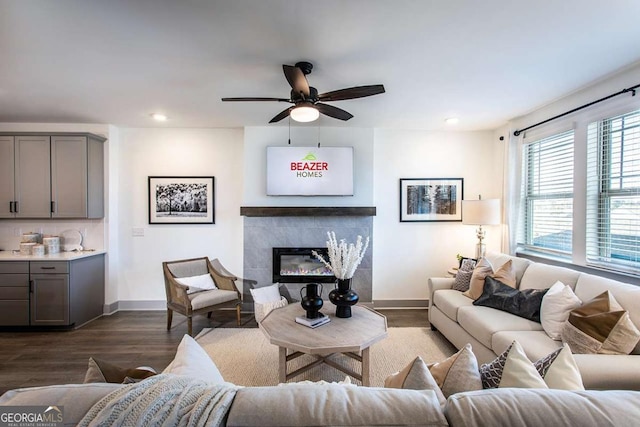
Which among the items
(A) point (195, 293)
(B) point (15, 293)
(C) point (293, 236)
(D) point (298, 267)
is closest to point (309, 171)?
(C) point (293, 236)

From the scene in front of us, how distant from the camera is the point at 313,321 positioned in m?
2.19

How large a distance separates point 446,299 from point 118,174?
446 centimetres

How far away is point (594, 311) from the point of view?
1.76 m

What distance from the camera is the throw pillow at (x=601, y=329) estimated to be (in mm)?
1594

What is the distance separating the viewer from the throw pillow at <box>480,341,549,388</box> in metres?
0.91

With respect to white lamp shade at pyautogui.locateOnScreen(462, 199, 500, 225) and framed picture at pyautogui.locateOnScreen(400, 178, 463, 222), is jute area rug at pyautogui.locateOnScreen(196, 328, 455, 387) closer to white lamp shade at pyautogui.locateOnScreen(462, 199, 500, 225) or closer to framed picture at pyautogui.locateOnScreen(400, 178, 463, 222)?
white lamp shade at pyautogui.locateOnScreen(462, 199, 500, 225)

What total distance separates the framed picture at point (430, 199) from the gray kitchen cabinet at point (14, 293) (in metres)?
4.66

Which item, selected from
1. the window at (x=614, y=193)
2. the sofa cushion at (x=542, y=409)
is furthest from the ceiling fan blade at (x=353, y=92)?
the window at (x=614, y=193)

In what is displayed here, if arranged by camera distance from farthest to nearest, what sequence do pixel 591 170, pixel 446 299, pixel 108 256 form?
pixel 108 256, pixel 446 299, pixel 591 170

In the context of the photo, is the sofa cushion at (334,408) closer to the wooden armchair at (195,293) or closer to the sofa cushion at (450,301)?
the sofa cushion at (450,301)

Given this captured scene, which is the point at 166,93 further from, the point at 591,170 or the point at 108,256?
the point at 591,170

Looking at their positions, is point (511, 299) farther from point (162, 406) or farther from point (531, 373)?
point (162, 406)

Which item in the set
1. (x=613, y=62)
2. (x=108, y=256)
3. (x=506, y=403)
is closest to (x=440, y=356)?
(x=506, y=403)

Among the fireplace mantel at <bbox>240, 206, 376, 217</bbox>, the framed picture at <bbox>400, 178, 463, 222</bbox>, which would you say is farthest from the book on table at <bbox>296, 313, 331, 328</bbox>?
the framed picture at <bbox>400, 178, 463, 222</bbox>
